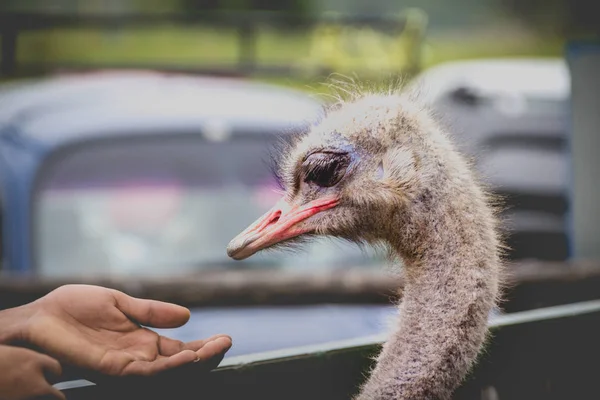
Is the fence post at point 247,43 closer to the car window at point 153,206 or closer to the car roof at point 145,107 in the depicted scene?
the car roof at point 145,107

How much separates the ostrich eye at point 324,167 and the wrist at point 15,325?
0.43 metres

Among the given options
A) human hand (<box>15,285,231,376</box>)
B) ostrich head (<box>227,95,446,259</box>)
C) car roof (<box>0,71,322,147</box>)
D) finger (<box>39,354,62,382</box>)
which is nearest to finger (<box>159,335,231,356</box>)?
human hand (<box>15,285,231,376</box>)

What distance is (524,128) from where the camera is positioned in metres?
5.05

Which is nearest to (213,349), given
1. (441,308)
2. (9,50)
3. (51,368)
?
(51,368)

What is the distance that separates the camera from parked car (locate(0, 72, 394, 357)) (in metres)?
3.28

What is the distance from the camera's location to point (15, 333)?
1.02 m

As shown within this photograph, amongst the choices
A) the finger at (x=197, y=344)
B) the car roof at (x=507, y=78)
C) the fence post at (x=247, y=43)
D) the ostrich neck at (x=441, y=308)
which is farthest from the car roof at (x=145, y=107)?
the finger at (x=197, y=344)

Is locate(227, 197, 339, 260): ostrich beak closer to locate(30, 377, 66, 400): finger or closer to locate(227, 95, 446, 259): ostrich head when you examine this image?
locate(227, 95, 446, 259): ostrich head

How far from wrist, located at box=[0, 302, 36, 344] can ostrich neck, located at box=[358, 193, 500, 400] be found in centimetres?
42

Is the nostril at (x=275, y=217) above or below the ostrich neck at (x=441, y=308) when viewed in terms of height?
above

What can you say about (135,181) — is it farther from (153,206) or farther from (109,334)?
(109,334)

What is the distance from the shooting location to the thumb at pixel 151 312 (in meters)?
1.12

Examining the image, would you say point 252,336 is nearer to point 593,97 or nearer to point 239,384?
point 239,384

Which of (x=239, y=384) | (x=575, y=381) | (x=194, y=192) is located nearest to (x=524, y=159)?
(x=194, y=192)
